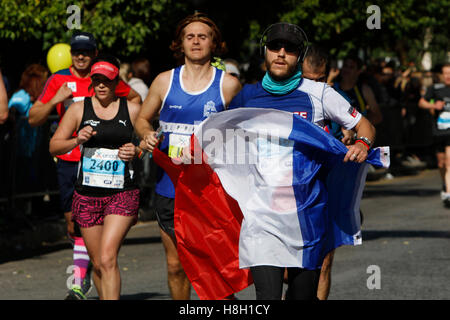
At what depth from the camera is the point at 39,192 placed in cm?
1259

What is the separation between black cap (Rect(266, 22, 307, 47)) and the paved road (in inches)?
120

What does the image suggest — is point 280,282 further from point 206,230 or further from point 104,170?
point 104,170

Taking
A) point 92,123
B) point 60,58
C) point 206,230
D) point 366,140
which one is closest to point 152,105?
point 92,123

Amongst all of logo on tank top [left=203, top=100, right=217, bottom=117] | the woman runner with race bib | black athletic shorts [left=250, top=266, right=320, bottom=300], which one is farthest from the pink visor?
black athletic shorts [left=250, top=266, right=320, bottom=300]

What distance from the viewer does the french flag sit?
5.70m

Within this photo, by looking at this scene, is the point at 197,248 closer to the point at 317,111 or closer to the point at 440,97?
the point at 317,111

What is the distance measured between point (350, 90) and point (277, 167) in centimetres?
362

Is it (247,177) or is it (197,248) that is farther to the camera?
(197,248)

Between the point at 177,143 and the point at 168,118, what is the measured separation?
0.58 ft

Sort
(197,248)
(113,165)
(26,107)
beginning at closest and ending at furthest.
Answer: (197,248) → (113,165) → (26,107)

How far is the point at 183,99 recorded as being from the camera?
266 inches

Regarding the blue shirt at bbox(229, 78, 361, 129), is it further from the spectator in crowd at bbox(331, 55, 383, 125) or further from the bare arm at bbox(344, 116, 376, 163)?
the spectator in crowd at bbox(331, 55, 383, 125)

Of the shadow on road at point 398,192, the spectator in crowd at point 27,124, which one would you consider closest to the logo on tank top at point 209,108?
the spectator in crowd at point 27,124

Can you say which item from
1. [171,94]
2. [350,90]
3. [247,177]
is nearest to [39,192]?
[350,90]
